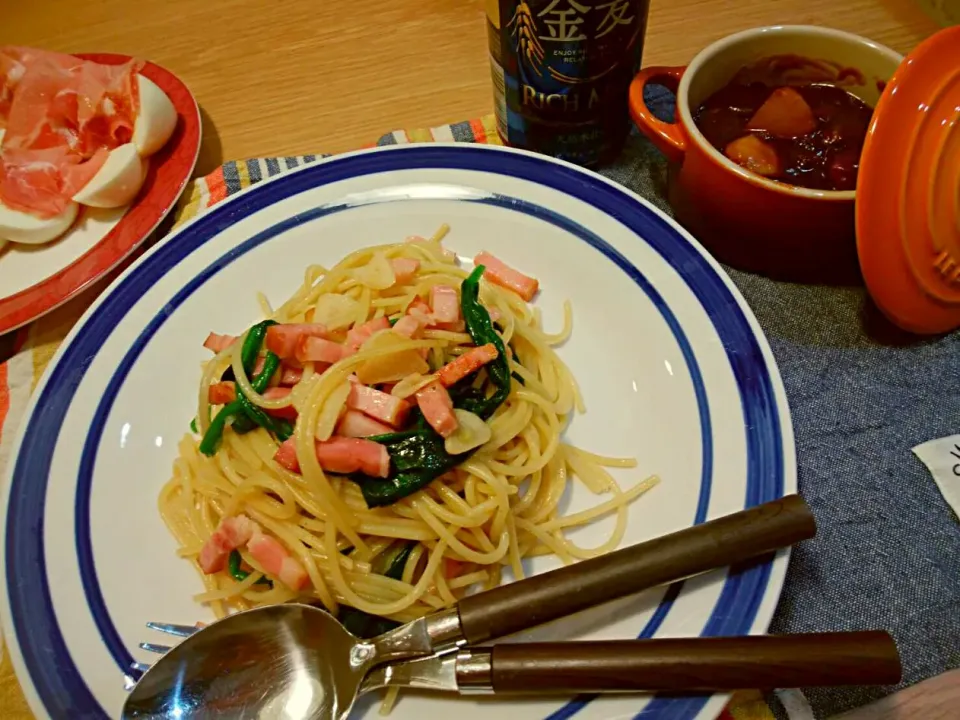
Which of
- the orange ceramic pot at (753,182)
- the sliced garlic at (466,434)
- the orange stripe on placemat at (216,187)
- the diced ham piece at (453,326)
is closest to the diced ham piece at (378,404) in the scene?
the sliced garlic at (466,434)

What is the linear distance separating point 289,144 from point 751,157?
62.9 inches

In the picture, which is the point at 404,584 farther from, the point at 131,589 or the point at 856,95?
the point at 856,95

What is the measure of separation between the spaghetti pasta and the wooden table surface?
3.70ft

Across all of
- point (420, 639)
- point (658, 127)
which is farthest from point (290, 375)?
point (658, 127)

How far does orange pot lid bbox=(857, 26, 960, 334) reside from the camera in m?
1.57

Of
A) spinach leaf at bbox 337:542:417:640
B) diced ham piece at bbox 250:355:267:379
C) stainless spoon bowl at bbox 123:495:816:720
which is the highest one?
diced ham piece at bbox 250:355:267:379

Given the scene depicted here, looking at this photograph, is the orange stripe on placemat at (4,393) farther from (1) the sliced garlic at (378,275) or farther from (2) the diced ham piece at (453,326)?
(2) the diced ham piece at (453,326)

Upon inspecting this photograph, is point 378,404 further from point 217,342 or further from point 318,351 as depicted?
point 217,342

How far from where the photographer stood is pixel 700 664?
1.13m

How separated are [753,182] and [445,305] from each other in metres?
0.82

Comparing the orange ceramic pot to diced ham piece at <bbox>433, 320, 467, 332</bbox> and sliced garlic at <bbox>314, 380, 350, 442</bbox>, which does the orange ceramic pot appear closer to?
diced ham piece at <bbox>433, 320, 467, 332</bbox>

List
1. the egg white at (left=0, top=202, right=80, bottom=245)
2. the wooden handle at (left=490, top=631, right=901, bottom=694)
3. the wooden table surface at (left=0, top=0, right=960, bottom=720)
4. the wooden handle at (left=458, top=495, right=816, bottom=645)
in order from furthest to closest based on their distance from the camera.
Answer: the wooden table surface at (left=0, top=0, right=960, bottom=720) → the egg white at (left=0, top=202, right=80, bottom=245) → the wooden handle at (left=458, top=495, right=816, bottom=645) → the wooden handle at (left=490, top=631, right=901, bottom=694)

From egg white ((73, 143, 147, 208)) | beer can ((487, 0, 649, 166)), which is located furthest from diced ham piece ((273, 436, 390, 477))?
egg white ((73, 143, 147, 208))

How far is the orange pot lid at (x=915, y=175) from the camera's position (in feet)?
5.16
